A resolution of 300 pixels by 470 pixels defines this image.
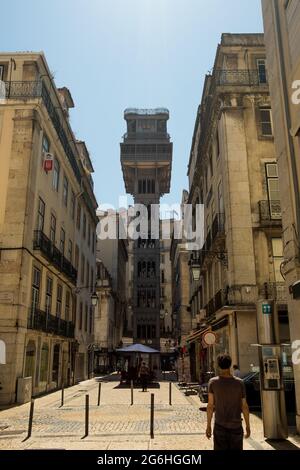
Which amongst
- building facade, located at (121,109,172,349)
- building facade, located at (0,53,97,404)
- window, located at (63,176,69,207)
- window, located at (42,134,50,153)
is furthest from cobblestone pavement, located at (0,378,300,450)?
building facade, located at (121,109,172,349)

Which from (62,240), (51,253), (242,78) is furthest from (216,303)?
(242,78)

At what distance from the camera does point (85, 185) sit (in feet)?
121

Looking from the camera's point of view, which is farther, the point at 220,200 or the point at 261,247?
the point at 220,200

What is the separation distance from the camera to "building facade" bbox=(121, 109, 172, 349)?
82.4m

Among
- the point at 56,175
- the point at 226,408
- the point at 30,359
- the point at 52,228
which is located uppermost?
the point at 56,175

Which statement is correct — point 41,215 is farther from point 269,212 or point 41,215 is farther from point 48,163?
point 269,212

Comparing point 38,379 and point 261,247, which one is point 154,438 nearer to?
point 261,247

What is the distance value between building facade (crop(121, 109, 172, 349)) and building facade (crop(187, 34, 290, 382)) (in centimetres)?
5642

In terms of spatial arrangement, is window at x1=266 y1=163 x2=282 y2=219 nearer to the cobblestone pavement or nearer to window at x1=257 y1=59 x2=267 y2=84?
window at x1=257 y1=59 x2=267 y2=84

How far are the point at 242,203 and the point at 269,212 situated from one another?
1.31m

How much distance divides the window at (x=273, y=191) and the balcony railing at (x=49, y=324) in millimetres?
12423

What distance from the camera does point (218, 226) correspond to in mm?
22719

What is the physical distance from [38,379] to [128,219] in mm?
70033
